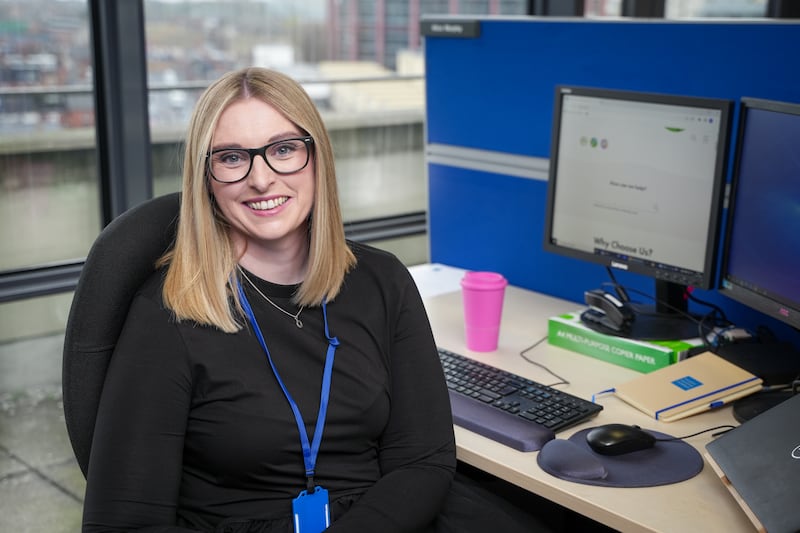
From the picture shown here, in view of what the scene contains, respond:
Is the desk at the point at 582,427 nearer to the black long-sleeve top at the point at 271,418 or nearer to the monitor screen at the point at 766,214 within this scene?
the black long-sleeve top at the point at 271,418

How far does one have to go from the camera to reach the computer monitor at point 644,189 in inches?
67.4

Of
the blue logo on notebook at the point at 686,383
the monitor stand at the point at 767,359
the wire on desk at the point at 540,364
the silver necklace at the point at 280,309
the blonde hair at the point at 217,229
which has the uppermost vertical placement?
the blonde hair at the point at 217,229

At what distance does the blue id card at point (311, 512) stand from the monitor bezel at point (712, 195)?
2.78 ft

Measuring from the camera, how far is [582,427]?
1489 mm

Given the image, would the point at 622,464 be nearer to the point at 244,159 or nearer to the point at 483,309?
the point at 483,309

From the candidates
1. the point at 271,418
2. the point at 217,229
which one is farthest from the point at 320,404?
the point at 217,229

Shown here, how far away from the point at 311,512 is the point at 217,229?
44 cm

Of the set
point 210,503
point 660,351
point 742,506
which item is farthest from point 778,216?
point 210,503

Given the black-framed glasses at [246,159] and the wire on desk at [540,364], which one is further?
the wire on desk at [540,364]

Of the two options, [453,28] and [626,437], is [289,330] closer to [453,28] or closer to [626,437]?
[626,437]

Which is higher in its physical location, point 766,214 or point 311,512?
point 766,214

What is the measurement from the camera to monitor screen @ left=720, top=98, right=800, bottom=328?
5.04ft

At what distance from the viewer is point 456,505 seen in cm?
143

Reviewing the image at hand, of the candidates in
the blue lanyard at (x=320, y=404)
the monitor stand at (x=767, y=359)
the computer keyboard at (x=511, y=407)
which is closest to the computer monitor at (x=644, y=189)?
the monitor stand at (x=767, y=359)
